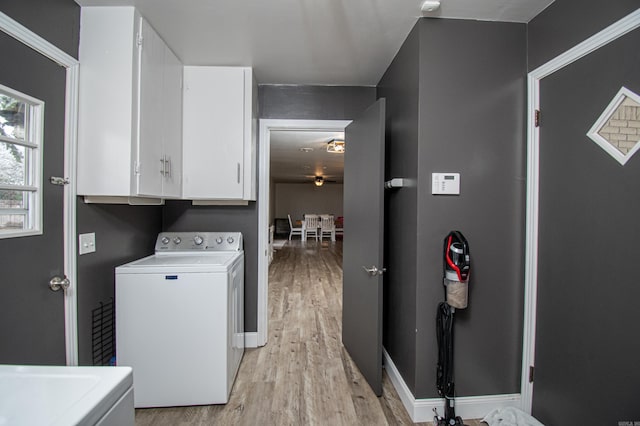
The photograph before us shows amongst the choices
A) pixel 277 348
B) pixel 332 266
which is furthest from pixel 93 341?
pixel 332 266

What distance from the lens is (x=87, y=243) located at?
5.32 ft

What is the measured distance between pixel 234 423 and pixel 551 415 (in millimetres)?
1826

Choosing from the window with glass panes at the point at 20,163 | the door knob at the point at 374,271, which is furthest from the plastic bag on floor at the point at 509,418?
the window with glass panes at the point at 20,163

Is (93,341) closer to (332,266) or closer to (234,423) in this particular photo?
(234,423)

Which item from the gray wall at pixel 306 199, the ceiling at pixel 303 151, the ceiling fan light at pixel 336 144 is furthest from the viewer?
the gray wall at pixel 306 199

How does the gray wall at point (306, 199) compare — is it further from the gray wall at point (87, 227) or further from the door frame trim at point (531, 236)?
the door frame trim at point (531, 236)

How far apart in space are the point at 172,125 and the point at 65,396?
177 cm

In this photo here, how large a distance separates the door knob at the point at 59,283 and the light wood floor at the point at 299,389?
3.03ft

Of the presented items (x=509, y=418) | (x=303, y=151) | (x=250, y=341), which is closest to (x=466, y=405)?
(x=509, y=418)

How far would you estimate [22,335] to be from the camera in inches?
49.8

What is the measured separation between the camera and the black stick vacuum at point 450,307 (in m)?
1.55

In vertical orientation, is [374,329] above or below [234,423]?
above

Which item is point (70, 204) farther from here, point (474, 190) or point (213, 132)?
point (474, 190)

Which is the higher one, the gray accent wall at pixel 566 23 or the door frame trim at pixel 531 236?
the gray accent wall at pixel 566 23
